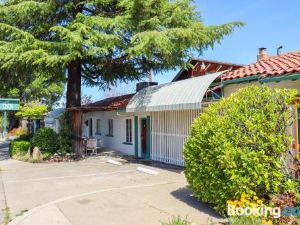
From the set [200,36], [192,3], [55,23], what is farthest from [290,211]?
[55,23]

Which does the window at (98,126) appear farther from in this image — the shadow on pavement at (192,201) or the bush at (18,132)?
the bush at (18,132)

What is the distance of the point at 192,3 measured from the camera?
20109mm

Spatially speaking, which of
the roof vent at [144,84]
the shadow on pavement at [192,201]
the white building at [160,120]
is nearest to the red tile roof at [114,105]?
the white building at [160,120]

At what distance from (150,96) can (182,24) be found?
14.7 feet

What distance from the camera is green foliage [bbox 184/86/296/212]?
7.10m

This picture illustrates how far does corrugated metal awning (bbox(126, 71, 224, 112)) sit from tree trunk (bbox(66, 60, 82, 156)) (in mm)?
3937

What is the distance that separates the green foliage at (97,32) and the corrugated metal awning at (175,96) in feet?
6.23

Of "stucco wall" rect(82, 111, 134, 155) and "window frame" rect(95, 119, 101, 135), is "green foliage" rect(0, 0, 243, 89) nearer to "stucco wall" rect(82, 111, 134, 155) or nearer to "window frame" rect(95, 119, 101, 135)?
"stucco wall" rect(82, 111, 134, 155)

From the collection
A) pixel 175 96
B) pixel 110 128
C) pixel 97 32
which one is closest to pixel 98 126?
pixel 110 128

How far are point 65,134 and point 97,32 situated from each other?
22.6 feet

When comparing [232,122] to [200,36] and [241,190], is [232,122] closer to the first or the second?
[241,190]

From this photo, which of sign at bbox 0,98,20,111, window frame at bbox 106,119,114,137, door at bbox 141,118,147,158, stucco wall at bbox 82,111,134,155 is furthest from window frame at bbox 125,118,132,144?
sign at bbox 0,98,20,111

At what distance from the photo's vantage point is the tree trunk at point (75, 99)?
21047mm

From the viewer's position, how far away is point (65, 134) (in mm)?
21312
